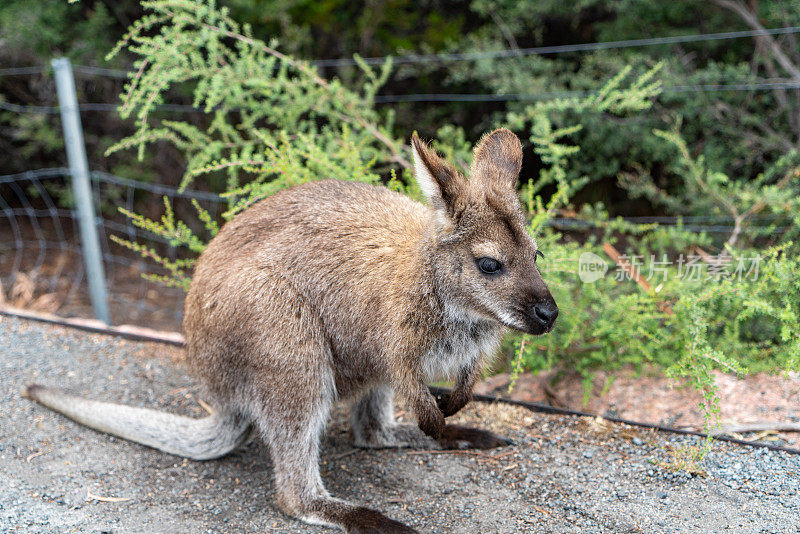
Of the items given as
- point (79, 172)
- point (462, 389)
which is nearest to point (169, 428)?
point (462, 389)

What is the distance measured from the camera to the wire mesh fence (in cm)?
670

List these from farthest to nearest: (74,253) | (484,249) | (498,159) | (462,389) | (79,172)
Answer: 1. (74,253)
2. (79,172)
3. (462,389)
4. (498,159)
5. (484,249)

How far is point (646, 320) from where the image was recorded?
3.98 m

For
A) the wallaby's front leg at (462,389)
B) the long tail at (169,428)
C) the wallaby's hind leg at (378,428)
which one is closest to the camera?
Answer: the wallaby's front leg at (462,389)

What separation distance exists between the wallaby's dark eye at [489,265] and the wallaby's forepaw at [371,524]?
3.55 feet

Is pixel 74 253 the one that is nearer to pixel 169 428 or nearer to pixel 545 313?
pixel 169 428

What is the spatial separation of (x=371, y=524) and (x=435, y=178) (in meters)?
1.41

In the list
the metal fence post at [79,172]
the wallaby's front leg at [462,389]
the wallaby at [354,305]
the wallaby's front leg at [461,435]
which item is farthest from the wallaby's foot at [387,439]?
the metal fence post at [79,172]

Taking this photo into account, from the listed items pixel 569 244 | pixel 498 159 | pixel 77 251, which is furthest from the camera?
pixel 77 251

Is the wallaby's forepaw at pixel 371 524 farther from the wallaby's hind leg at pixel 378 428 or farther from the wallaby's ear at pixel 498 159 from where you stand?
the wallaby's ear at pixel 498 159

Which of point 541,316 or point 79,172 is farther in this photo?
point 79,172

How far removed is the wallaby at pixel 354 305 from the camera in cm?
280

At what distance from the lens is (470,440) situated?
352cm

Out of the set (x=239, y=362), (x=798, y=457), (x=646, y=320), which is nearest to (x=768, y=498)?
(x=798, y=457)
